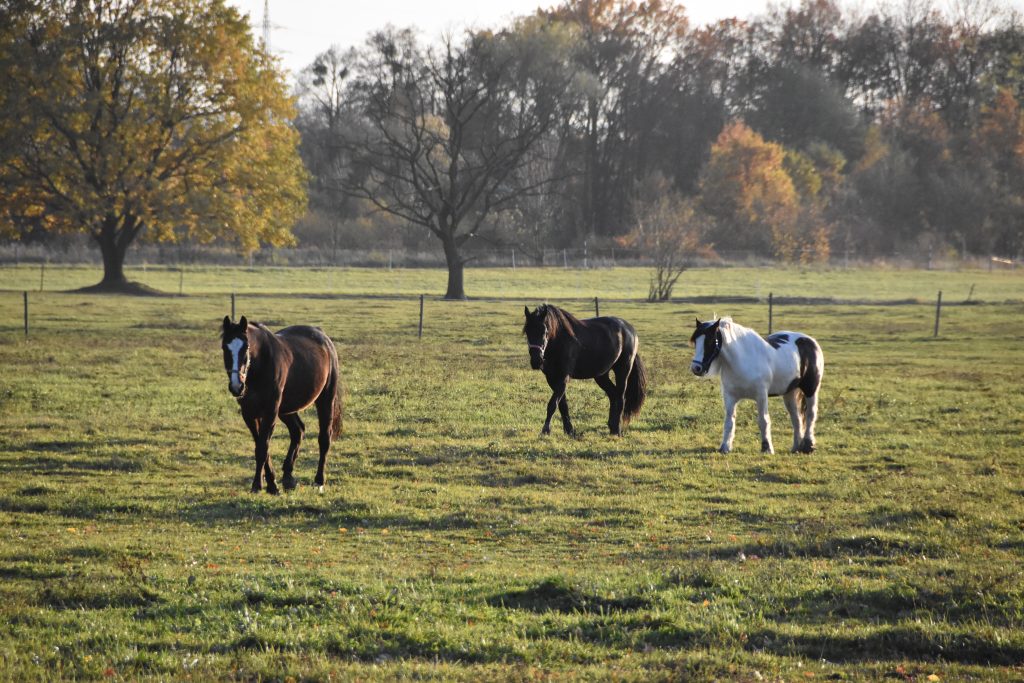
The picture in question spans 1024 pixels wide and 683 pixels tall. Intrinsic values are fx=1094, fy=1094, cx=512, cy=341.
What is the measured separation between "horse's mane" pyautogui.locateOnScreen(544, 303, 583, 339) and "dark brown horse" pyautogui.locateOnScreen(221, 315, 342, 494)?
3273 millimetres

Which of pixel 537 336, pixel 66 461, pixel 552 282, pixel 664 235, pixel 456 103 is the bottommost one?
pixel 66 461

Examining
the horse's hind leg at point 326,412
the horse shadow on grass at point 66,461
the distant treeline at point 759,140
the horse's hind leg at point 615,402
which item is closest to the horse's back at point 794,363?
the horse's hind leg at point 615,402

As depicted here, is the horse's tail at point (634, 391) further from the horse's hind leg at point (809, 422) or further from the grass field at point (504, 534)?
the horse's hind leg at point (809, 422)

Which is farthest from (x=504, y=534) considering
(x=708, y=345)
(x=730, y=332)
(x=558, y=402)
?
(x=558, y=402)

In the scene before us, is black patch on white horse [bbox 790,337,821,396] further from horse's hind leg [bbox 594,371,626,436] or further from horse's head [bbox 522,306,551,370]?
horse's head [bbox 522,306,551,370]

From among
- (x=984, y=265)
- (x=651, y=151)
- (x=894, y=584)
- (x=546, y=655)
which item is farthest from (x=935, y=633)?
(x=651, y=151)

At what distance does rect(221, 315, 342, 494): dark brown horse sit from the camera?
10.8 metres

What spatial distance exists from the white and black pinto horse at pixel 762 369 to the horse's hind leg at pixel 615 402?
1941mm

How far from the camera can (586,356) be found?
1579cm

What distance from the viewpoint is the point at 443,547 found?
9617 mm

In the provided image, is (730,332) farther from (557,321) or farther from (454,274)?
(454,274)

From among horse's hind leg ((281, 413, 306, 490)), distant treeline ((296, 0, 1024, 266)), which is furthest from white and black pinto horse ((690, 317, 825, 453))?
distant treeline ((296, 0, 1024, 266))

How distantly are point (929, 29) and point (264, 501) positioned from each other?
82660 millimetres

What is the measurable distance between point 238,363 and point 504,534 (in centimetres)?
311
